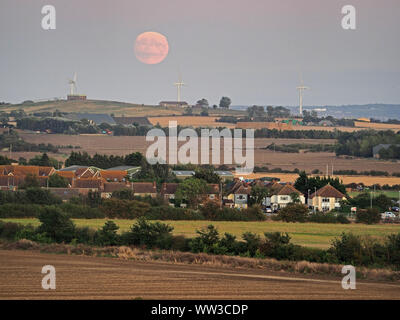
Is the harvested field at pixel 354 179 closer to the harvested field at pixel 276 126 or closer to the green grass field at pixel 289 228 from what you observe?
the green grass field at pixel 289 228

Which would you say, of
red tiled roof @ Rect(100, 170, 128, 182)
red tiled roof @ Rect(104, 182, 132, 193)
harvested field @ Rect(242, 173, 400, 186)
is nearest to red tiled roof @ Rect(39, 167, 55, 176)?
red tiled roof @ Rect(100, 170, 128, 182)

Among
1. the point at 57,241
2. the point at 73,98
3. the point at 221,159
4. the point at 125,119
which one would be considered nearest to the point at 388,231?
the point at 57,241

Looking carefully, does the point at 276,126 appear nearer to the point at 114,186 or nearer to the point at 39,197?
the point at 114,186

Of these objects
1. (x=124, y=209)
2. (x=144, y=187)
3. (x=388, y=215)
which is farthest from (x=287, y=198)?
(x=124, y=209)

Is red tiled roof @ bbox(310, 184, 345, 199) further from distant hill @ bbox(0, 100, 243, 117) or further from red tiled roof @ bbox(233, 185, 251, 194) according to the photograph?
distant hill @ bbox(0, 100, 243, 117)

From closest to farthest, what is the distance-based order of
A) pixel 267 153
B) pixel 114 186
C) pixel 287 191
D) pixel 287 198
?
pixel 287 198 < pixel 287 191 < pixel 114 186 < pixel 267 153

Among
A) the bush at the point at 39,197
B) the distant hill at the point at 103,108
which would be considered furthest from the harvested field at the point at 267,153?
the distant hill at the point at 103,108
